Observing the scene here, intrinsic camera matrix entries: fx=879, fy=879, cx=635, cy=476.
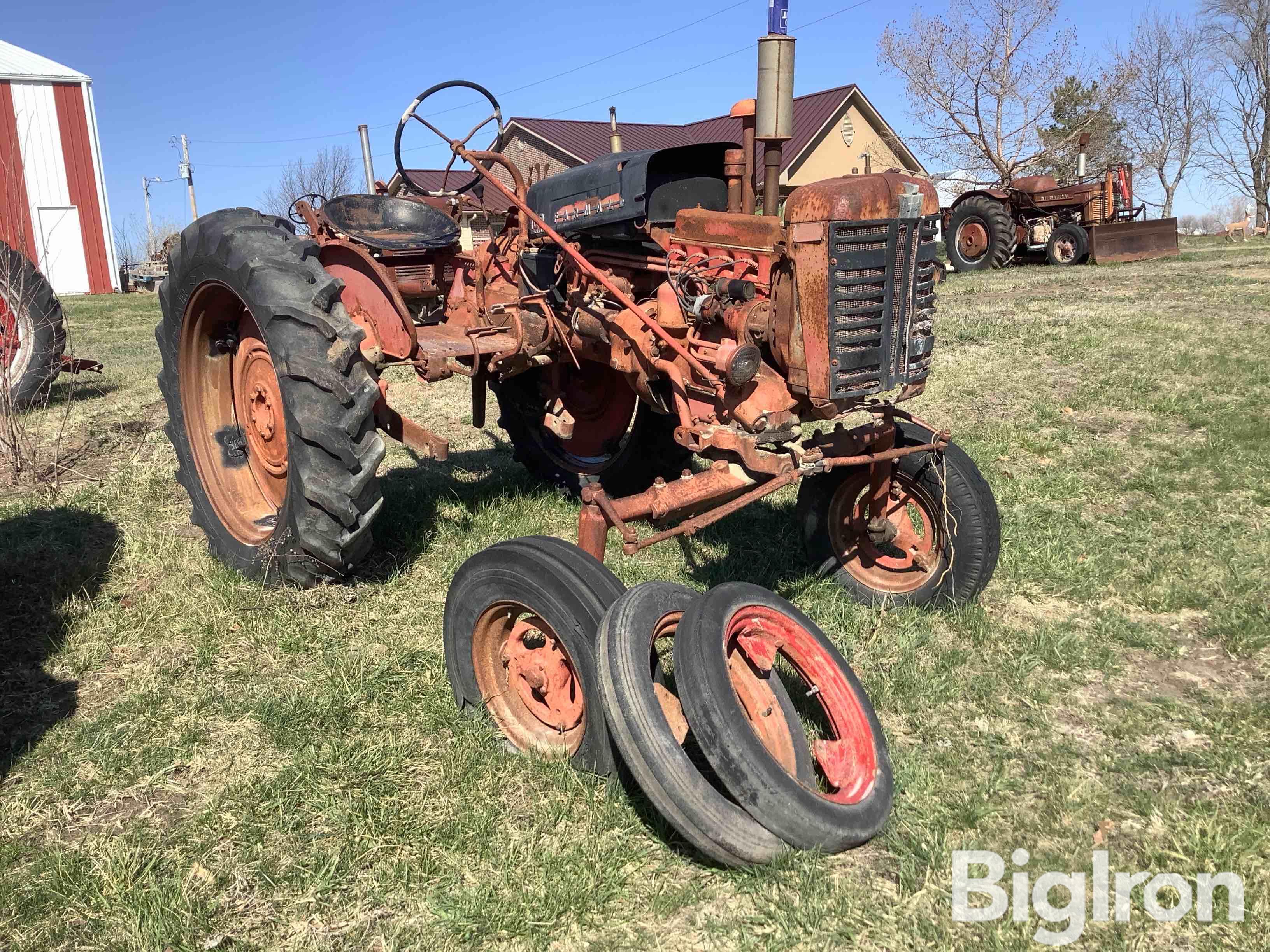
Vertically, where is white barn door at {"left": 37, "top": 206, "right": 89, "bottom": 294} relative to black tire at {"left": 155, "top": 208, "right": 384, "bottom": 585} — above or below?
above

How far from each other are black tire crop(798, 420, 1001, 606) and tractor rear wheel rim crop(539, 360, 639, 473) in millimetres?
1606

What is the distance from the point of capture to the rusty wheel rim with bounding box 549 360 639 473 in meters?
5.04

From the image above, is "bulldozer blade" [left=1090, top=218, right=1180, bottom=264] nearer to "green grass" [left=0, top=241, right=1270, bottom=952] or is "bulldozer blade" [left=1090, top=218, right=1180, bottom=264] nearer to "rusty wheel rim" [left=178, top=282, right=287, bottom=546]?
"green grass" [left=0, top=241, right=1270, bottom=952]

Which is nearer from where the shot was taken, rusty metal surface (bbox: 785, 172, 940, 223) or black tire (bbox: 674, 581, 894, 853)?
black tire (bbox: 674, 581, 894, 853)

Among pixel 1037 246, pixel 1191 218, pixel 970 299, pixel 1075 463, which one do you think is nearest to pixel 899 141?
pixel 1037 246

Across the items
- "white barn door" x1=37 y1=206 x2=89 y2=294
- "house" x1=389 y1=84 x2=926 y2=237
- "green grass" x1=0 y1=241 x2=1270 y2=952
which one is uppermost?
"house" x1=389 y1=84 x2=926 y2=237

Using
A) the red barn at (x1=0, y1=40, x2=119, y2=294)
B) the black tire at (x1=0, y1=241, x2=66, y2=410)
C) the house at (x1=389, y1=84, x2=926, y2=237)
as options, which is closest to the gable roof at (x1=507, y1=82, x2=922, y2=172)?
the house at (x1=389, y1=84, x2=926, y2=237)

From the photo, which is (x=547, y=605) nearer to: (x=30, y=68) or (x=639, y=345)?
(x=639, y=345)

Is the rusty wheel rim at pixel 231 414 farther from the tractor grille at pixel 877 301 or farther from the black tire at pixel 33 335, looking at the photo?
the black tire at pixel 33 335

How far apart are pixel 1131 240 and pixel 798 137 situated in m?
18.4

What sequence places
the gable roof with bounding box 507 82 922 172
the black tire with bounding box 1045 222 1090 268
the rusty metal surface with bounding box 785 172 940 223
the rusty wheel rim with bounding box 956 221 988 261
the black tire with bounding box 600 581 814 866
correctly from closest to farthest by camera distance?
the black tire with bounding box 600 581 814 866 < the rusty metal surface with bounding box 785 172 940 223 < the black tire with bounding box 1045 222 1090 268 < the rusty wheel rim with bounding box 956 221 988 261 < the gable roof with bounding box 507 82 922 172

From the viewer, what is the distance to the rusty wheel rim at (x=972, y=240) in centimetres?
1753

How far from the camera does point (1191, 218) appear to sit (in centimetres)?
6272

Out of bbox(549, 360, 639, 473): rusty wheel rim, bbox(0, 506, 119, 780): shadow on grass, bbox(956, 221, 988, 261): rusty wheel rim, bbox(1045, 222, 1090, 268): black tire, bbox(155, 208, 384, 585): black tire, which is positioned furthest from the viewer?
bbox(956, 221, 988, 261): rusty wheel rim
